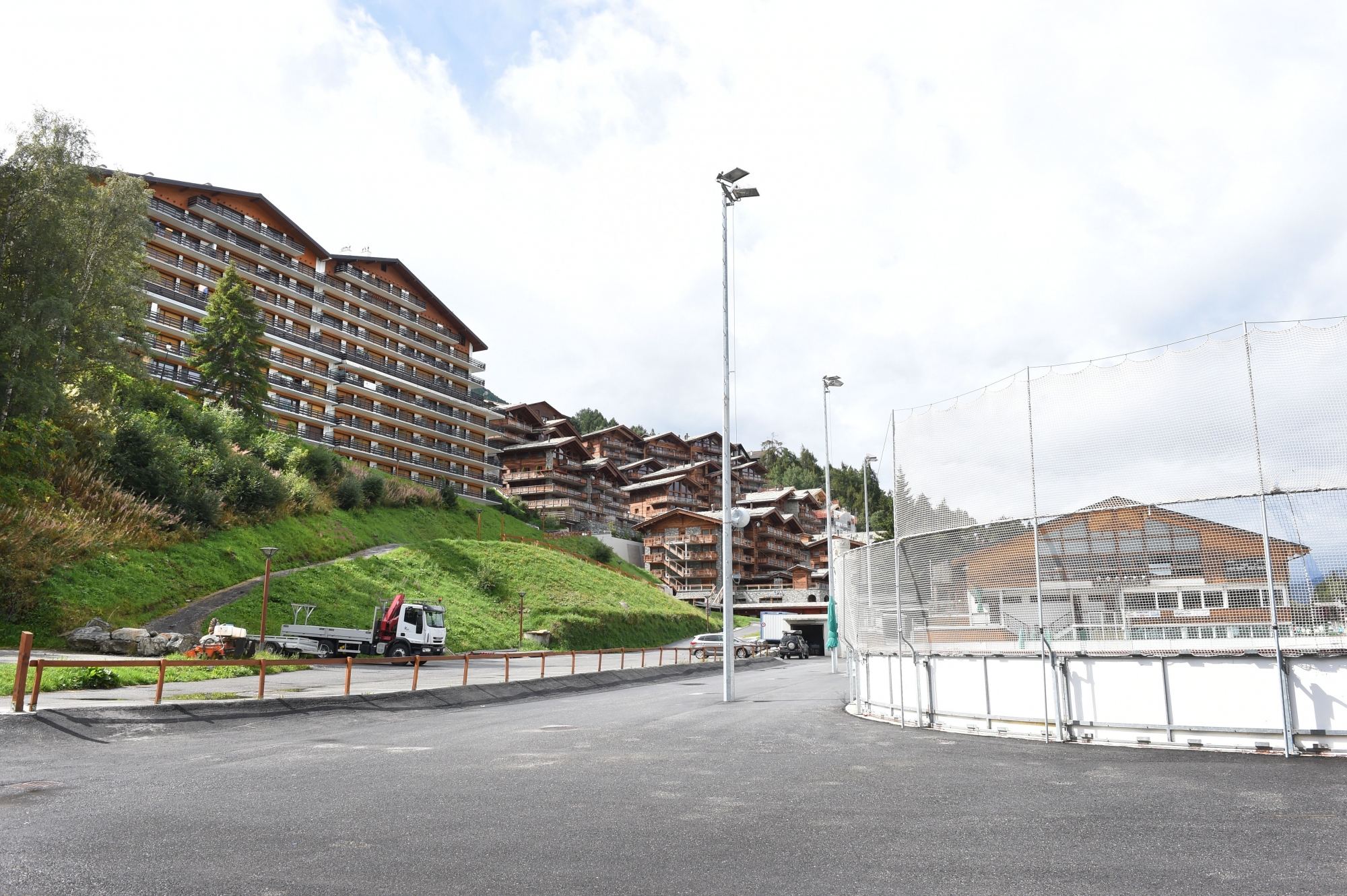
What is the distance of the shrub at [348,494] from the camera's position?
5259cm

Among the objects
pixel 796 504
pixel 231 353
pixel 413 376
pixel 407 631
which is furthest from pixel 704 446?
pixel 407 631

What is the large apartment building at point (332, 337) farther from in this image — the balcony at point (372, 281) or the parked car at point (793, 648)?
the parked car at point (793, 648)

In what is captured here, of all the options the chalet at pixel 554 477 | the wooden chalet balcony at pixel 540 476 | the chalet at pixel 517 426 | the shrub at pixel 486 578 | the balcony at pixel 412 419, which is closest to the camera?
the shrub at pixel 486 578

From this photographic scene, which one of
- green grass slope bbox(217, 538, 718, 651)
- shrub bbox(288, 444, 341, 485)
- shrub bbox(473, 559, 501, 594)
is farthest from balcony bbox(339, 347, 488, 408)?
shrub bbox(473, 559, 501, 594)

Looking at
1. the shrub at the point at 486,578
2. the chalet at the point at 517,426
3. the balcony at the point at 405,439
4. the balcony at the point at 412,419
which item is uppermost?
the chalet at the point at 517,426

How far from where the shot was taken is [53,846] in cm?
612

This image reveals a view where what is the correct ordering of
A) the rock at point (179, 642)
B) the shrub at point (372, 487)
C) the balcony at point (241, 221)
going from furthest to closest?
1. the balcony at point (241, 221)
2. the shrub at point (372, 487)
3. the rock at point (179, 642)

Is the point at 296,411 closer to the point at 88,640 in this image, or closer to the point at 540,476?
the point at 540,476

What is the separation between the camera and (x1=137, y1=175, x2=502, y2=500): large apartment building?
62031mm

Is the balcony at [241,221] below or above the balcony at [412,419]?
above

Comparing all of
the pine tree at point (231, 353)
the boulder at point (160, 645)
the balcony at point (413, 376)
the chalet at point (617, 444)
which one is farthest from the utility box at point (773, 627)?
the chalet at point (617, 444)

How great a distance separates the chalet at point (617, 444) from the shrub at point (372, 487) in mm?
50835

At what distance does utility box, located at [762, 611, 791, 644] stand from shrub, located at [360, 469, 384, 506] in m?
27.6

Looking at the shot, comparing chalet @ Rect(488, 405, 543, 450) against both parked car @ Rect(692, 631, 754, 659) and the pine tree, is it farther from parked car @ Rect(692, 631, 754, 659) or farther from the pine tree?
parked car @ Rect(692, 631, 754, 659)
